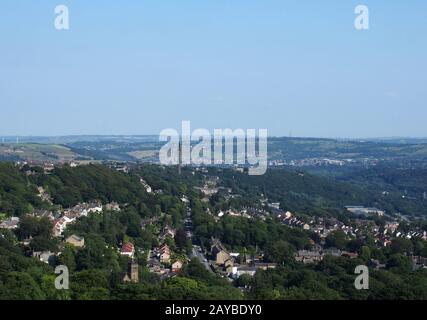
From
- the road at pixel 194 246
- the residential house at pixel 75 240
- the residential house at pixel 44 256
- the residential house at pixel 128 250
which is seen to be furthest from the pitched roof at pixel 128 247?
the residential house at pixel 44 256

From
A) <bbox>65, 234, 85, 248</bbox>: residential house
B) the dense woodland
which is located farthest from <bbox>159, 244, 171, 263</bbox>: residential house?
<bbox>65, 234, 85, 248</bbox>: residential house

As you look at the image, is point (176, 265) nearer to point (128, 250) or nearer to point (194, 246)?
point (128, 250)

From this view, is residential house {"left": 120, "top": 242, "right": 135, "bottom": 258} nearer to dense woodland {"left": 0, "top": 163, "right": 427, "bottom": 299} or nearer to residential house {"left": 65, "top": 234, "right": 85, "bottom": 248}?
dense woodland {"left": 0, "top": 163, "right": 427, "bottom": 299}

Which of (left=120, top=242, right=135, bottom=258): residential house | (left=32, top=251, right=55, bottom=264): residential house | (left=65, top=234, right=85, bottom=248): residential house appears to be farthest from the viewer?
(left=65, top=234, right=85, bottom=248): residential house

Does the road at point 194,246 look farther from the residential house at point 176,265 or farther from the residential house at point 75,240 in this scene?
the residential house at point 75,240

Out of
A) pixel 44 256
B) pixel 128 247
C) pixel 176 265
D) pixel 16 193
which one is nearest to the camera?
pixel 44 256

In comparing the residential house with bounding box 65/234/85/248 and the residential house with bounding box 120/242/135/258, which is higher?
the residential house with bounding box 65/234/85/248

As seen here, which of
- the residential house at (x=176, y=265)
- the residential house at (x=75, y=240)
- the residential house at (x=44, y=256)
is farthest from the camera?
the residential house at (x=75, y=240)

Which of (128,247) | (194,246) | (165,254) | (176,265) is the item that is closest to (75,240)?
(128,247)
